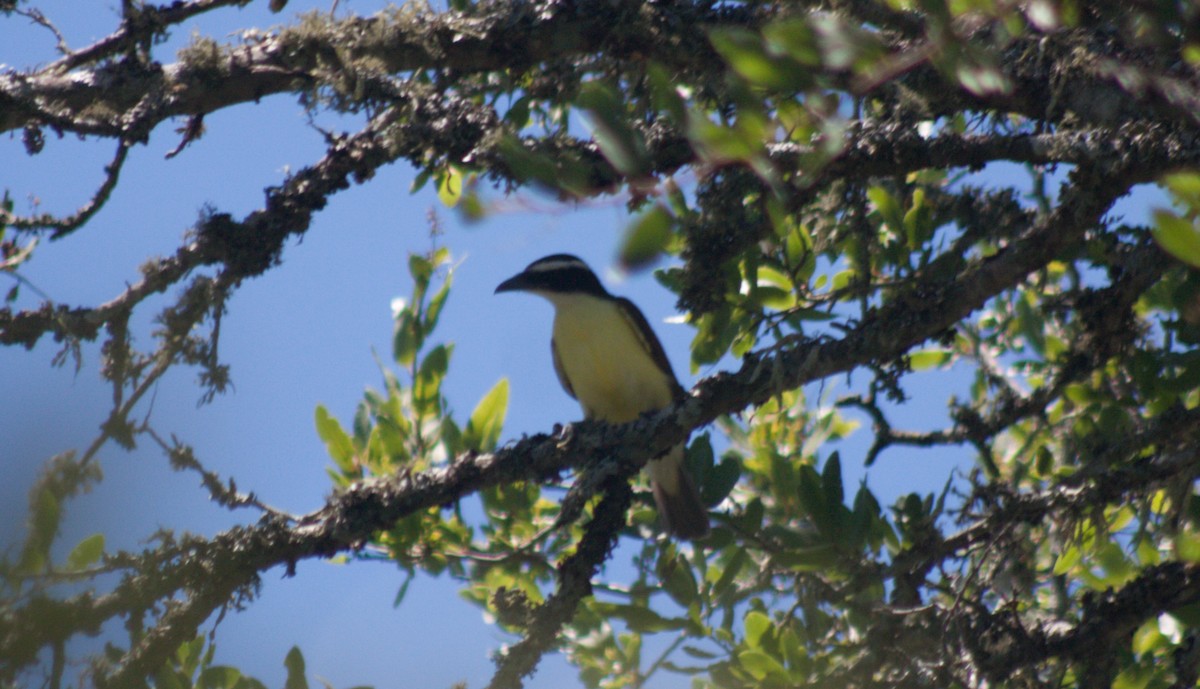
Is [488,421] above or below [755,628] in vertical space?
above

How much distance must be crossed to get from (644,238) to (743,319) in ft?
9.25

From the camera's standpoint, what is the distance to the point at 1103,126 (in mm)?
3457

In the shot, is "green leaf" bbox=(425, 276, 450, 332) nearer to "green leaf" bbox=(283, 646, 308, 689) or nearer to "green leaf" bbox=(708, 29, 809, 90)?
"green leaf" bbox=(283, 646, 308, 689)

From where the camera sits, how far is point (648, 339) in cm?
700

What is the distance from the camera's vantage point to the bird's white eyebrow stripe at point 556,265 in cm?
755

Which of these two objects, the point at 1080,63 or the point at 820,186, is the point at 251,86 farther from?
the point at 1080,63

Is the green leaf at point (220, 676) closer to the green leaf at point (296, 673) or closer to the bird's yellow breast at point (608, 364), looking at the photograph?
the green leaf at point (296, 673)

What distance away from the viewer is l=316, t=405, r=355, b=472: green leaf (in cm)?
491

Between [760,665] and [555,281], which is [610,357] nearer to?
[555,281]

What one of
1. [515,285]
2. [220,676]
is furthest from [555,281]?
[220,676]

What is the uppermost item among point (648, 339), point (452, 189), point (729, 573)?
point (648, 339)

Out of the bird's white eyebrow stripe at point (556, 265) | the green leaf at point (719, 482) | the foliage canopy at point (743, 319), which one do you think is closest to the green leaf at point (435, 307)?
the foliage canopy at point (743, 319)

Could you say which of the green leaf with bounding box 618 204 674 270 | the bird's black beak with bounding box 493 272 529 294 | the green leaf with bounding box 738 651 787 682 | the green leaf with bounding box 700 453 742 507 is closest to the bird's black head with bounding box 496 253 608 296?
the bird's black beak with bounding box 493 272 529 294

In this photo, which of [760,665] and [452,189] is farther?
[452,189]
